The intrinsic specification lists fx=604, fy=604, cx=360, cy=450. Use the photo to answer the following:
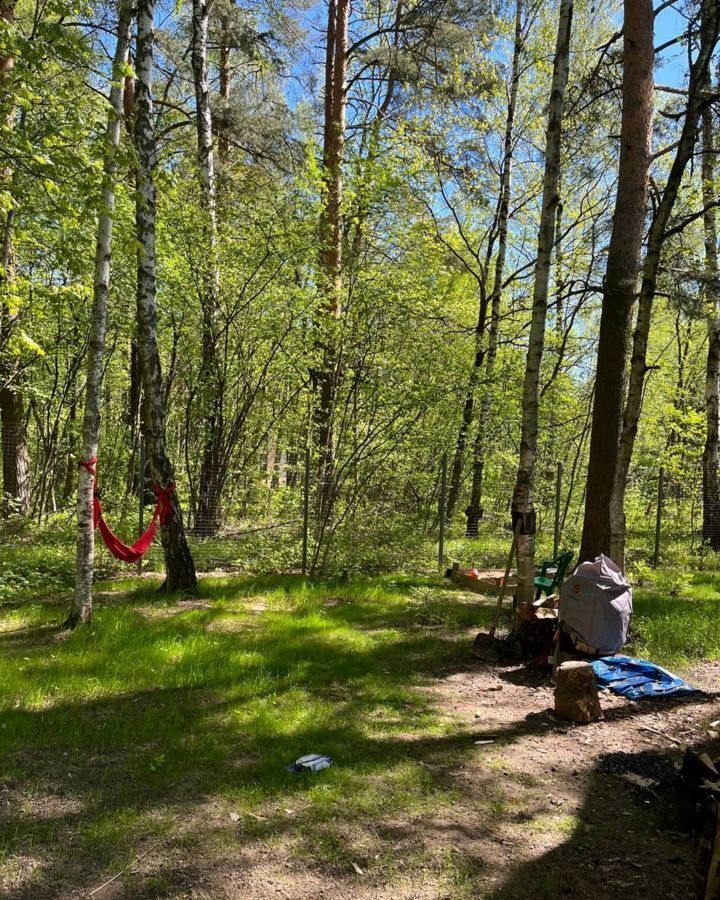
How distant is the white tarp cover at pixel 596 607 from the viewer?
198 inches

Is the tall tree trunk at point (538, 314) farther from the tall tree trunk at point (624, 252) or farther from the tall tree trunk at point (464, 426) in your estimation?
the tall tree trunk at point (464, 426)

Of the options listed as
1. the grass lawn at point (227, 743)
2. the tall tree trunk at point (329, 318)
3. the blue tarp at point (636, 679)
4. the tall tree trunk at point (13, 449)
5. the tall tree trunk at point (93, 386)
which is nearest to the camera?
the grass lawn at point (227, 743)

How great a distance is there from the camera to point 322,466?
8516mm

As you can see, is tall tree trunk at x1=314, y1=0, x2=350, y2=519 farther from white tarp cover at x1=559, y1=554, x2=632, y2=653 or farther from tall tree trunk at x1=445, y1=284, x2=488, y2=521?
white tarp cover at x1=559, y1=554, x2=632, y2=653

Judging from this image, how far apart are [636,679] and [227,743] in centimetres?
335

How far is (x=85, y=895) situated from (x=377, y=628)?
4195 millimetres

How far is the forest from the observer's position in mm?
3057

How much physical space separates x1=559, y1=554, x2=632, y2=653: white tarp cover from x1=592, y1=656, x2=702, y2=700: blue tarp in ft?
0.58

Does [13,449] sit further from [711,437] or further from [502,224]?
[711,437]

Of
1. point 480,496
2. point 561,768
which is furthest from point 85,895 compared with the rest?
point 480,496

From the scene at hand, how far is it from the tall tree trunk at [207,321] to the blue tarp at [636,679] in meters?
6.37

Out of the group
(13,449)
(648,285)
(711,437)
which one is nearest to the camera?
(648,285)

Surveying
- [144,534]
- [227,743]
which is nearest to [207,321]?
[144,534]

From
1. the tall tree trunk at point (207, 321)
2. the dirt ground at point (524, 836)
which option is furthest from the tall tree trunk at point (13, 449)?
the dirt ground at point (524, 836)
